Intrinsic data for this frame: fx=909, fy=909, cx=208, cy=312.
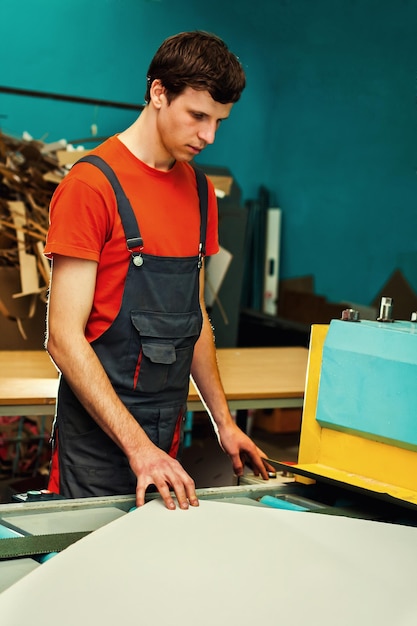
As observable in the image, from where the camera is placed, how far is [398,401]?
67.0 inches

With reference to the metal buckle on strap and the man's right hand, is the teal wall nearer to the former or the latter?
the metal buckle on strap

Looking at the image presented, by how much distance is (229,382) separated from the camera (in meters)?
3.19

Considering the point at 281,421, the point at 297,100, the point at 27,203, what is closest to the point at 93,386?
the point at 27,203

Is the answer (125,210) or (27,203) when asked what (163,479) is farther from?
(27,203)

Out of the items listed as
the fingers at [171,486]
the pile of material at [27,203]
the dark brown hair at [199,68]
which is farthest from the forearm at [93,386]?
the pile of material at [27,203]

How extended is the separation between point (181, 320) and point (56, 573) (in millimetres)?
911

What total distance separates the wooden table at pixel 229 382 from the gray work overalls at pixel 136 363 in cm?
69

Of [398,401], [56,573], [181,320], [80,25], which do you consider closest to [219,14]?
[80,25]

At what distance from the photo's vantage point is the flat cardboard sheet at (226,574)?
1.16 meters

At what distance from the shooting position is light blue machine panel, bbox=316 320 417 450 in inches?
66.7

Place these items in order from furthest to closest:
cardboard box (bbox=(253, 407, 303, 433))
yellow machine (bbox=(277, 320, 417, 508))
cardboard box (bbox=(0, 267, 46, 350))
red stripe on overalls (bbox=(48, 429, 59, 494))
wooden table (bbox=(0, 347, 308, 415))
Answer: cardboard box (bbox=(253, 407, 303, 433)) < cardboard box (bbox=(0, 267, 46, 350)) < wooden table (bbox=(0, 347, 308, 415)) < red stripe on overalls (bbox=(48, 429, 59, 494)) < yellow machine (bbox=(277, 320, 417, 508))

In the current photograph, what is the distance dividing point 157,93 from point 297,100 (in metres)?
4.83

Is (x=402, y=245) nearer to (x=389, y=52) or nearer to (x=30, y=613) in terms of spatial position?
(x=389, y=52)

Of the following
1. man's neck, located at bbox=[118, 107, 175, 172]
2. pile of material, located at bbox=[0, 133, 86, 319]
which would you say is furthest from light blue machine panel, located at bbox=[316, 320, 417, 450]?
pile of material, located at bbox=[0, 133, 86, 319]
